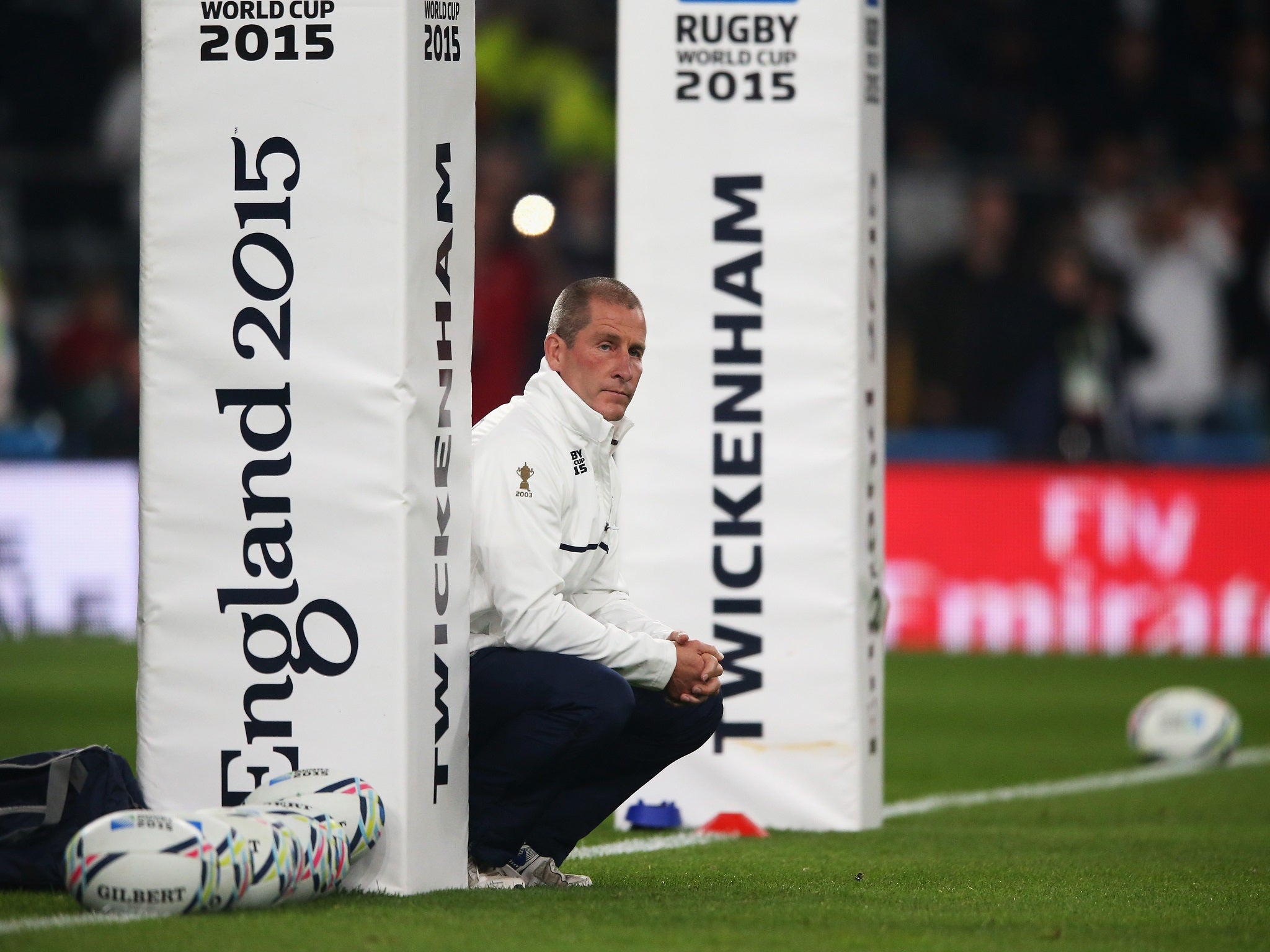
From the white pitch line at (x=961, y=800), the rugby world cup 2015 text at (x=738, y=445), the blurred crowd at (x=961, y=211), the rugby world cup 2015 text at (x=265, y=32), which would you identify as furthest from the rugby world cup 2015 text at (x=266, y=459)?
the blurred crowd at (x=961, y=211)

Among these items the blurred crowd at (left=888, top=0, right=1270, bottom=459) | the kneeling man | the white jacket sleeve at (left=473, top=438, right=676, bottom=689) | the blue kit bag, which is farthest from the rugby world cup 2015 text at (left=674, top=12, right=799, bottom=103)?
the blurred crowd at (left=888, top=0, right=1270, bottom=459)

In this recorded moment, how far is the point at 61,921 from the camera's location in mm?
5012

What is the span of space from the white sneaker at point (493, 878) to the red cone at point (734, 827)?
1.72 m

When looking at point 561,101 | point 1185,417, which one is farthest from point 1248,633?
point 561,101

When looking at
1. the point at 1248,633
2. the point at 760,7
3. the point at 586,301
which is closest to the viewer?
the point at 586,301

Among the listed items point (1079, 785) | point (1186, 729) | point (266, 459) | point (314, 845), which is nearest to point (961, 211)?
point (1186, 729)

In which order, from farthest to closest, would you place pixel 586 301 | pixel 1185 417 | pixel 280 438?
pixel 1185 417 < pixel 586 301 < pixel 280 438

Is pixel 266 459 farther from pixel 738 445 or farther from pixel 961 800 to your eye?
pixel 961 800

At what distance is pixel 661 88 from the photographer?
7918mm

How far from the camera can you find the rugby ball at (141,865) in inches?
197

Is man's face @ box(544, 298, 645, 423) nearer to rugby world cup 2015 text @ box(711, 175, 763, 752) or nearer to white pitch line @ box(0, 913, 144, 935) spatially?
rugby world cup 2015 text @ box(711, 175, 763, 752)

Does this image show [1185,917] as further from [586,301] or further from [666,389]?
[666,389]

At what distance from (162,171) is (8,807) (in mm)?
1732

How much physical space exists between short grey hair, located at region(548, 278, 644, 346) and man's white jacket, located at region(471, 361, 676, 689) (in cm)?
12
